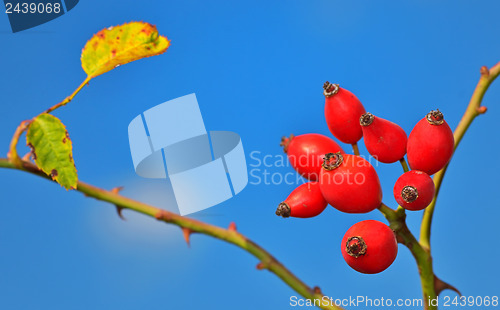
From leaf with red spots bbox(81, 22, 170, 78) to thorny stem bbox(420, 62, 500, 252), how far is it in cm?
91

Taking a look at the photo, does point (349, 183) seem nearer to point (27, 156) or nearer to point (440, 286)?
point (440, 286)

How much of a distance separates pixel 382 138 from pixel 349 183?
220 millimetres

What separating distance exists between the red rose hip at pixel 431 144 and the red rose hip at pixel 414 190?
0.14ft

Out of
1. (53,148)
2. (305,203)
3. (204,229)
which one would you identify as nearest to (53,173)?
(53,148)

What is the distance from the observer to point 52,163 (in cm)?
107

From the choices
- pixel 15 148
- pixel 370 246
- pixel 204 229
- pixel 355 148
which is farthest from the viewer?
pixel 355 148

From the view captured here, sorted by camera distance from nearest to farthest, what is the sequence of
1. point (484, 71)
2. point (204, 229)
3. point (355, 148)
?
Result: 1. point (204, 229)
2. point (484, 71)
3. point (355, 148)

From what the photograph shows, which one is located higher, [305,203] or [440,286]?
[305,203]

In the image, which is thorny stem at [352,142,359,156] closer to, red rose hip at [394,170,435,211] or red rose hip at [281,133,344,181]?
red rose hip at [281,133,344,181]

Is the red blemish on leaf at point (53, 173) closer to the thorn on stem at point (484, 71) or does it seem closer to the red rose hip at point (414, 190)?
the red rose hip at point (414, 190)

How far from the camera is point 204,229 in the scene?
45.7 inches

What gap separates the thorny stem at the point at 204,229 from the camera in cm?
110

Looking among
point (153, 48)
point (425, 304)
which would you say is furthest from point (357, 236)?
point (153, 48)

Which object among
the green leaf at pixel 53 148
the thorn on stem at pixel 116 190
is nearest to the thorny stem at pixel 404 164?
the thorn on stem at pixel 116 190
